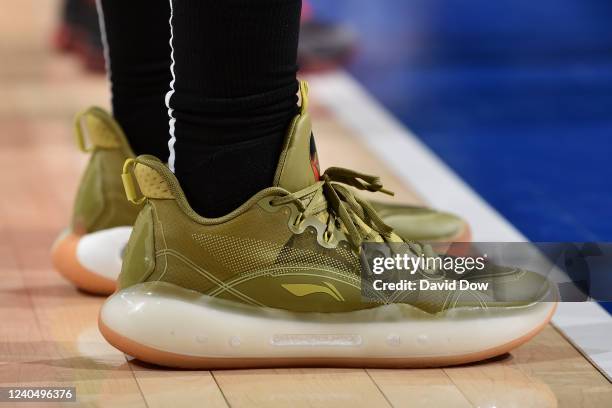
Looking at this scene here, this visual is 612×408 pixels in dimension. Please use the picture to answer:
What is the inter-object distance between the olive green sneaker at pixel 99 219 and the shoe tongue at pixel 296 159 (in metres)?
0.32

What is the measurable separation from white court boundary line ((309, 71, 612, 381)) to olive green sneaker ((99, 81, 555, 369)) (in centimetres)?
17

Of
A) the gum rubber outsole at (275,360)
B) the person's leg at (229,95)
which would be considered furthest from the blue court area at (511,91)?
the person's leg at (229,95)

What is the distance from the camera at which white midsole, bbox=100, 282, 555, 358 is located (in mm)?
1331

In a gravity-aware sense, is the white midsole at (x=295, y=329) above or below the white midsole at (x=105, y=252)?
above

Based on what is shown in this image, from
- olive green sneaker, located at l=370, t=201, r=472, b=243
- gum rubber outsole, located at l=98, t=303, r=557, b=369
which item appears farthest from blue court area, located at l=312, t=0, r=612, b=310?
gum rubber outsole, located at l=98, t=303, r=557, b=369

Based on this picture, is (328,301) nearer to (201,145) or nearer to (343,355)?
(343,355)

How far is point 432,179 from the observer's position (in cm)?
239

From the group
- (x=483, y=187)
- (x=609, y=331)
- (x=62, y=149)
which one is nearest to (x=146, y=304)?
(x=609, y=331)

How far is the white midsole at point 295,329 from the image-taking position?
133 centimetres

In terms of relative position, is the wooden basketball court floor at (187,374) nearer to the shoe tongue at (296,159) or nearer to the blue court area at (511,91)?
the shoe tongue at (296,159)

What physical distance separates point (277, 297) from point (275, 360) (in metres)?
0.07

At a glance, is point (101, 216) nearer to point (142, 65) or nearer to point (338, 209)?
point (142, 65)

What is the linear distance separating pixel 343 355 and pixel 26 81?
240 centimetres

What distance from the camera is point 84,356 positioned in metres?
1.40
